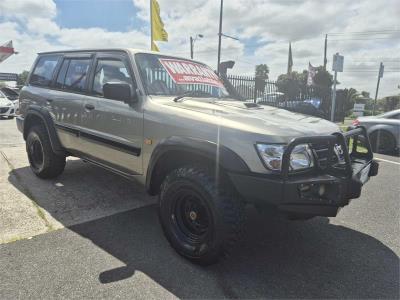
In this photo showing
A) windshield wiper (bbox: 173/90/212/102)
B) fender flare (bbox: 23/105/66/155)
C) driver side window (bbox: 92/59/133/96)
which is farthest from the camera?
fender flare (bbox: 23/105/66/155)

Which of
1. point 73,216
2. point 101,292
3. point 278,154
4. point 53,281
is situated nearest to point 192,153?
point 278,154

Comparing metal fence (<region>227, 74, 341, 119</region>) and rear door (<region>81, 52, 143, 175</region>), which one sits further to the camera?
metal fence (<region>227, 74, 341, 119</region>)

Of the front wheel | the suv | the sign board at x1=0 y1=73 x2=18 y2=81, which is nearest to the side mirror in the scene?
the suv

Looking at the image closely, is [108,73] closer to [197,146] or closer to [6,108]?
[197,146]

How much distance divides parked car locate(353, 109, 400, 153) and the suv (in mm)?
6258

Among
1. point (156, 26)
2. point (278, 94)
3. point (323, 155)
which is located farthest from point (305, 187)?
point (278, 94)

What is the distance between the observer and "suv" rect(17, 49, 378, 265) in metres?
2.55

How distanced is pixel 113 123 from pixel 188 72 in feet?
3.41

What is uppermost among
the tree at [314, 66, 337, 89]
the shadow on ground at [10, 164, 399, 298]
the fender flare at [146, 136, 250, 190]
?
the tree at [314, 66, 337, 89]

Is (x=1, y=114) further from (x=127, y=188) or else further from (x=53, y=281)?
(x=53, y=281)

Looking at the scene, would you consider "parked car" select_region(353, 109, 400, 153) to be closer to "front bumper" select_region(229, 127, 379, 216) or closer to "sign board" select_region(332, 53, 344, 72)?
"sign board" select_region(332, 53, 344, 72)

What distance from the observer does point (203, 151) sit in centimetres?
273

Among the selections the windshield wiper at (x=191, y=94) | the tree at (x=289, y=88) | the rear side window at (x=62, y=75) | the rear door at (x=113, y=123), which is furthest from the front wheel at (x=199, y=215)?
the tree at (x=289, y=88)

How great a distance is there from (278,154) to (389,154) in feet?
25.7
